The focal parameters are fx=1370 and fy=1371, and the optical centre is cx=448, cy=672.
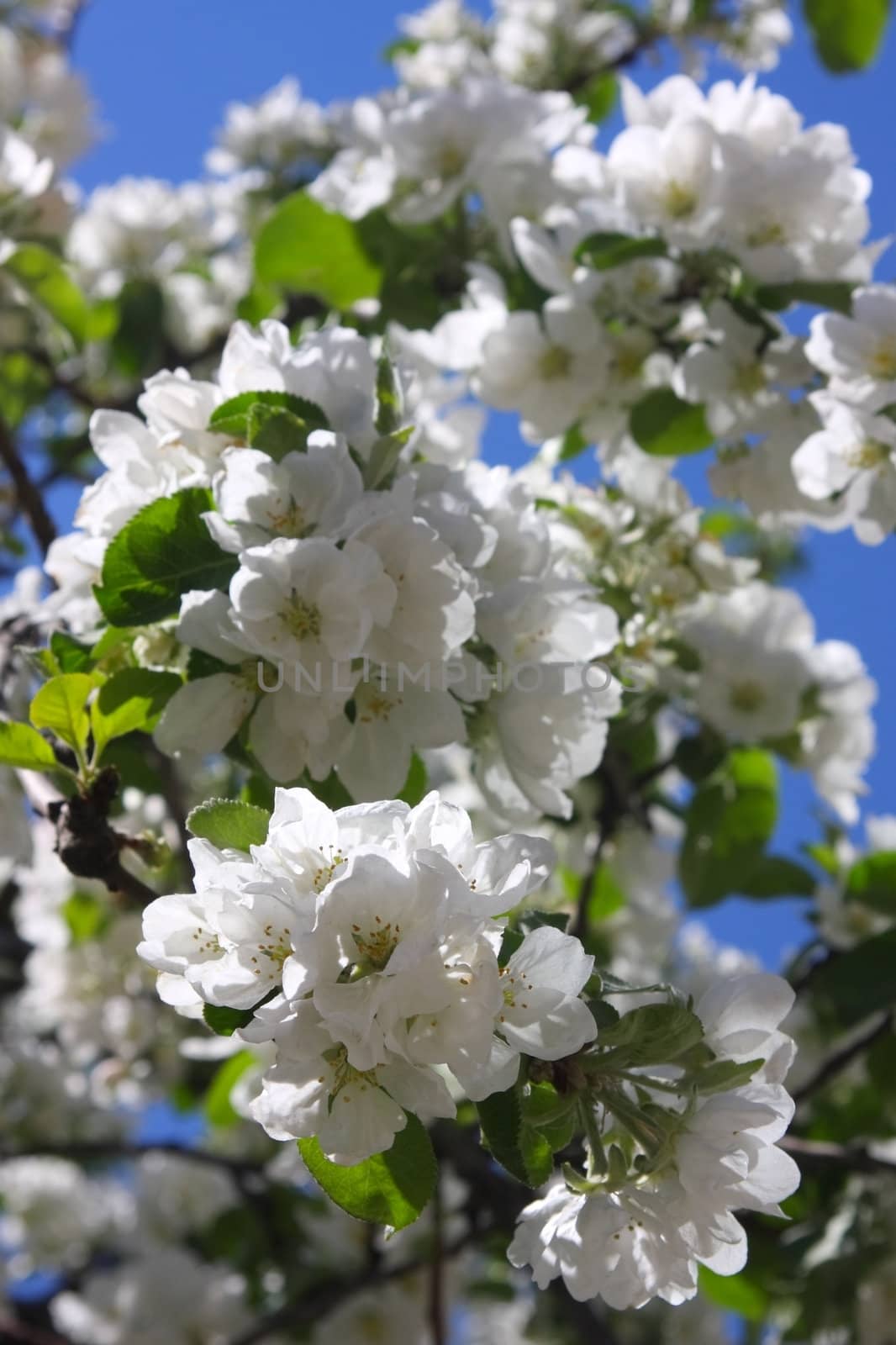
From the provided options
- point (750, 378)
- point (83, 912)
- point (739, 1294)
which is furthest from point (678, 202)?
point (739, 1294)

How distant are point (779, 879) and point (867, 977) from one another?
1.50 ft

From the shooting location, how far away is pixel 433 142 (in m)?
2.36

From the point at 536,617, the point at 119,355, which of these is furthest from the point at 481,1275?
the point at 536,617

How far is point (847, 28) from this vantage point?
10.9 ft

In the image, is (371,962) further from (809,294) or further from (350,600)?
(809,294)

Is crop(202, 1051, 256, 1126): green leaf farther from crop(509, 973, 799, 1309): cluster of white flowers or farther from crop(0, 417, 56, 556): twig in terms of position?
crop(509, 973, 799, 1309): cluster of white flowers

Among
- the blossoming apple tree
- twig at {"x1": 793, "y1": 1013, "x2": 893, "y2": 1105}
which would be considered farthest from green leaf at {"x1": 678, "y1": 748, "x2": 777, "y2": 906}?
twig at {"x1": 793, "y1": 1013, "x2": 893, "y2": 1105}

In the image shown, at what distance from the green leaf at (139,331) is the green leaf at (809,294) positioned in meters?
1.98

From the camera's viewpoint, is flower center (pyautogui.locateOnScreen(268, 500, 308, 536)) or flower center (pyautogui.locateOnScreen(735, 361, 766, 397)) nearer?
flower center (pyautogui.locateOnScreen(268, 500, 308, 536))

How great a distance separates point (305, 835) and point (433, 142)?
167cm

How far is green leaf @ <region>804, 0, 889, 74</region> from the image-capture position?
3.31 metres

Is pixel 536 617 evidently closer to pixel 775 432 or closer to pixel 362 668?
pixel 362 668

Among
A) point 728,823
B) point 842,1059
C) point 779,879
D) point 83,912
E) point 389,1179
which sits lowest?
point 83,912

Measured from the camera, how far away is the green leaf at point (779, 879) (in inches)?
105
